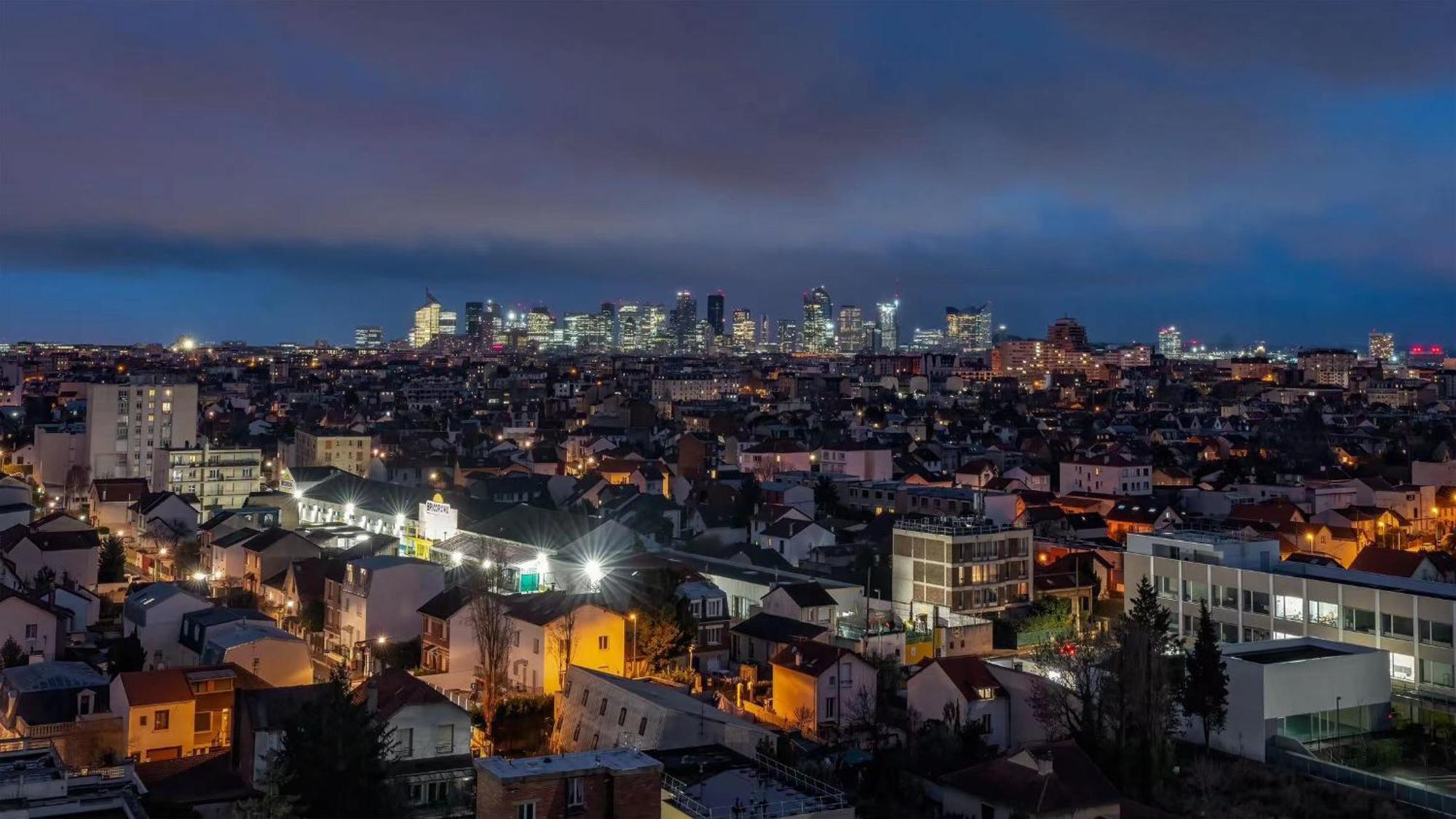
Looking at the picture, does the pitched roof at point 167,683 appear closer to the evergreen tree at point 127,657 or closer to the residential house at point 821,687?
the evergreen tree at point 127,657

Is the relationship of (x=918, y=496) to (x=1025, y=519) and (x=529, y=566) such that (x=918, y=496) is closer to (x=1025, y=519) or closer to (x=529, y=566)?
(x=1025, y=519)

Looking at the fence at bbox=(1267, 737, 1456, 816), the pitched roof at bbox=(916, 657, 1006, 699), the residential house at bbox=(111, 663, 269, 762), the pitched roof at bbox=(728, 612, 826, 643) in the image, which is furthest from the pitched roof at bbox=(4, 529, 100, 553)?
the fence at bbox=(1267, 737, 1456, 816)

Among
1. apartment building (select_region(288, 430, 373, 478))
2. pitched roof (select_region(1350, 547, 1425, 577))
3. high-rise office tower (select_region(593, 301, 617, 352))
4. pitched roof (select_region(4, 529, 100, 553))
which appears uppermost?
high-rise office tower (select_region(593, 301, 617, 352))

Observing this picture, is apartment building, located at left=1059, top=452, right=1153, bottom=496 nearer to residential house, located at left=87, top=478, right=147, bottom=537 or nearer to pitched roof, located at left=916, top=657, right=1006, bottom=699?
pitched roof, located at left=916, top=657, right=1006, bottom=699

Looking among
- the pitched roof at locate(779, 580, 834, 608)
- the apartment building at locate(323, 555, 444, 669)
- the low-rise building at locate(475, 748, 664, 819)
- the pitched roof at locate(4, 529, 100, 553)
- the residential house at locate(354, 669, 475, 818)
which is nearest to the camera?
the low-rise building at locate(475, 748, 664, 819)

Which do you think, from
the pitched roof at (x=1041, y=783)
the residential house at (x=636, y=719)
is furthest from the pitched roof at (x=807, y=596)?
the pitched roof at (x=1041, y=783)

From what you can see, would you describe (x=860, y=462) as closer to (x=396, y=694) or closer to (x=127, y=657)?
(x=127, y=657)

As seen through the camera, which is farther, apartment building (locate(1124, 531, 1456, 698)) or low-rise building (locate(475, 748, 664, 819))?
apartment building (locate(1124, 531, 1456, 698))
